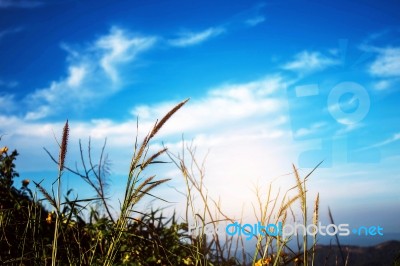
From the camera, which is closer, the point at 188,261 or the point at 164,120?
the point at 164,120

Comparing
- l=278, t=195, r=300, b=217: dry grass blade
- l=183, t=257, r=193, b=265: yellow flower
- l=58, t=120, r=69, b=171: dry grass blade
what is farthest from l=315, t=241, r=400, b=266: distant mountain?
l=58, t=120, r=69, b=171: dry grass blade

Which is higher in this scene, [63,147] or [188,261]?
[63,147]

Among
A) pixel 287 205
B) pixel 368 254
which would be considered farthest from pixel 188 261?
pixel 368 254

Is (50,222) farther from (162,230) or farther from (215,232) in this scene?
(215,232)

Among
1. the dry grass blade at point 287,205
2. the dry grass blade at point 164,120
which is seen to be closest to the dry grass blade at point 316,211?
the dry grass blade at point 287,205

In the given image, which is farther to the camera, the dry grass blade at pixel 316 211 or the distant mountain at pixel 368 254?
the distant mountain at pixel 368 254

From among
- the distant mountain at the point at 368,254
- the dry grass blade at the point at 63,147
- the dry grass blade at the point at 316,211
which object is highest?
the dry grass blade at the point at 63,147

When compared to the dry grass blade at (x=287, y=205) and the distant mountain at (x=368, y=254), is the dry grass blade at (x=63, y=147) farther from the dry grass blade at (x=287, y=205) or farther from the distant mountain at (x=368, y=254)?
the distant mountain at (x=368, y=254)

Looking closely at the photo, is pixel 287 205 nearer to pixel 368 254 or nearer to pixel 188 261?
pixel 188 261

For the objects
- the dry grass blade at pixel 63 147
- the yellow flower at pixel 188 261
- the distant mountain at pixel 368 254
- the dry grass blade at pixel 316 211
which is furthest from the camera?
the distant mountain at pixel 368 254

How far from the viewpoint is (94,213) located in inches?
158

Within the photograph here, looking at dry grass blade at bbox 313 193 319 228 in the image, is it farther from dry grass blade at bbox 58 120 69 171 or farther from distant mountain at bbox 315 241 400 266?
distant mountain at bbox 315 241 400 266

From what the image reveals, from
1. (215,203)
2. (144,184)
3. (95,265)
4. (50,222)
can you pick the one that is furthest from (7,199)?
(144,184)

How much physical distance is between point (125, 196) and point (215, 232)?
92 centimetres
